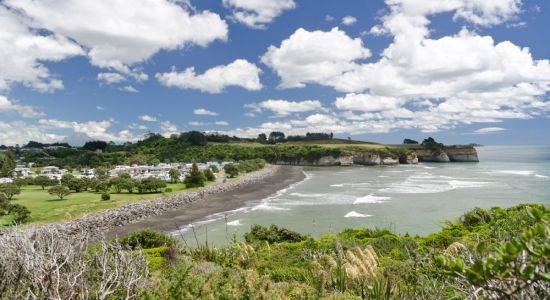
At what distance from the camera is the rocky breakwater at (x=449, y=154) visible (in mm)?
173125

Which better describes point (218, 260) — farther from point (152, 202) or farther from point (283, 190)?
point (283, 190)

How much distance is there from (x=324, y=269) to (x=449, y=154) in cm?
18163

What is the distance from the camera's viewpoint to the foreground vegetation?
271 cm

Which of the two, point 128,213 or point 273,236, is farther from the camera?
point 128,213

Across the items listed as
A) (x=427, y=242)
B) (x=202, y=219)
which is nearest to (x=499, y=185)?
(x=202, y=219)

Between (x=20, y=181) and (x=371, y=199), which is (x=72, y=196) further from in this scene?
(x=371, y=199)

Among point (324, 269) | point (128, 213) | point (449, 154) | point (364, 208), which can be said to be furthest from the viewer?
point (449, 154)

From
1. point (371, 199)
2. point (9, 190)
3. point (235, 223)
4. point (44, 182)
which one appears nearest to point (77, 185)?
point (44, 182)

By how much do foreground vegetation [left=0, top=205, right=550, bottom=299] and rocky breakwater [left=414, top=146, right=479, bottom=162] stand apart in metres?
165

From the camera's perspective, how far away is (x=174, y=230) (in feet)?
125

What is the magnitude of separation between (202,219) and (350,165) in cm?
12361

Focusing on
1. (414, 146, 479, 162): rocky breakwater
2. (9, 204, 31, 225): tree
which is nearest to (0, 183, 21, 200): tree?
(9, 204, 31, 225): tree

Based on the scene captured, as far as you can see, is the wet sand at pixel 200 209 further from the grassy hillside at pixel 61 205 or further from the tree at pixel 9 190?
the tree at pixel 9 190

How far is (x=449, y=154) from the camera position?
178 meters
